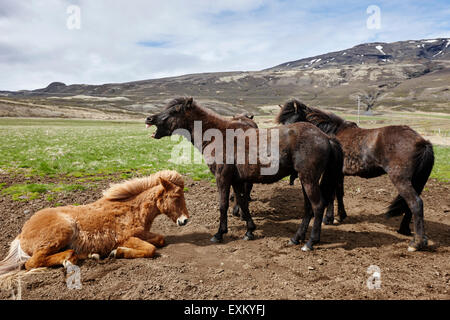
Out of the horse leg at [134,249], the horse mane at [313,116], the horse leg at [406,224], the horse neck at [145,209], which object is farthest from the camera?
the horse mane at [313,116]

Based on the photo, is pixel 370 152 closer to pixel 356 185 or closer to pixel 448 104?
pixel 356 185

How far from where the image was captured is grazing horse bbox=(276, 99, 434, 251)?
19.7 feet

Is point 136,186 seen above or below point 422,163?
below

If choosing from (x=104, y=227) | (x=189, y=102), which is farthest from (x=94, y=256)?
(x=189, y=102)

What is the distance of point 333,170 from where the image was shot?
6328mm

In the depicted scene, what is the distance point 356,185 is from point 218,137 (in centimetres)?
742

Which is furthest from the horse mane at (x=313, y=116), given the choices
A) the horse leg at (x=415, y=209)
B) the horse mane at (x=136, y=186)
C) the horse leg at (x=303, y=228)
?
the horse mane at (x=136, y=186)

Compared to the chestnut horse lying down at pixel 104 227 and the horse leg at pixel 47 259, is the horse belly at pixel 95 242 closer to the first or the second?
A: the chestnut horse lying down at pixel 104 227

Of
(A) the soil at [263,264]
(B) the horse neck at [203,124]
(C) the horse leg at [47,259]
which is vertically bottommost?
(A) the soil at [263,264]

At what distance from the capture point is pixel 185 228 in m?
7.15

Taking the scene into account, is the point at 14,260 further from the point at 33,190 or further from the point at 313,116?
the point at 313,116

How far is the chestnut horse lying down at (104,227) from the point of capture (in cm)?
481

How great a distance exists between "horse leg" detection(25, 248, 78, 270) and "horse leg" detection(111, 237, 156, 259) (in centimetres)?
75

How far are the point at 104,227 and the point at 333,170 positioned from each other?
5.05 meters
